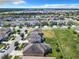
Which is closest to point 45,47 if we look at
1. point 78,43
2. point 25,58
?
point 25,58

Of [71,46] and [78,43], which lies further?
[78,43]

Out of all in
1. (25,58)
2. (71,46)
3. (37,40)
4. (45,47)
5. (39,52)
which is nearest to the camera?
(25,58)

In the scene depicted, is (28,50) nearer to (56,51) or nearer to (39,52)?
(39,52)

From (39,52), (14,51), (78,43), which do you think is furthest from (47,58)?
(78,43)

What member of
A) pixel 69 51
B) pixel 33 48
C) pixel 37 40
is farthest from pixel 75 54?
pixel 37 40

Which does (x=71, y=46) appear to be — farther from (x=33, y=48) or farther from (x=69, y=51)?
(x=33, y=48)

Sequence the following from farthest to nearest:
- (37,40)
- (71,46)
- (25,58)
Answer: (37,40)
(71,46)
(25,58)

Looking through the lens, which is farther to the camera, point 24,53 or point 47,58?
point 24,53

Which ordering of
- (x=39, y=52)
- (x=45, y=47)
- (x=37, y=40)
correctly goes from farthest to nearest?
(x=37, y=40) < (x=45, y=47) < (x=39, y=52)


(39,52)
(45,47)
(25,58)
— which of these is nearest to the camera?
(25,58)
